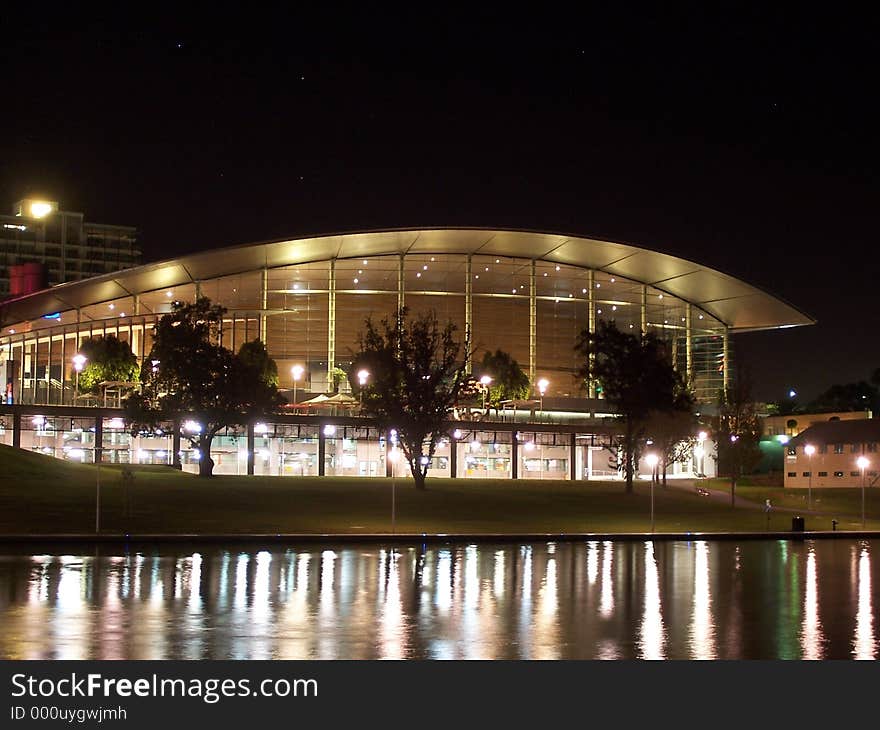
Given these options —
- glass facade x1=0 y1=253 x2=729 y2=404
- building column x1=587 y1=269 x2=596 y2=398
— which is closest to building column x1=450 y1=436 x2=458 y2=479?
glass facade x1=0 y1=253 x2=729 y2=404

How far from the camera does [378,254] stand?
99.3 m

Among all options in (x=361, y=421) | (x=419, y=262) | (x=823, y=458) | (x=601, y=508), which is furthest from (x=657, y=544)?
(x=419, y=262)

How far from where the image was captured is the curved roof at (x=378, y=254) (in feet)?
311

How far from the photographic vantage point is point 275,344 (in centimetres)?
9912

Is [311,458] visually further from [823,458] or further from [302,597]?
[302,597]

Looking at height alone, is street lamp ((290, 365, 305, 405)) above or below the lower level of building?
above

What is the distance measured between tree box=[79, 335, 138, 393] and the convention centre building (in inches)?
70.1

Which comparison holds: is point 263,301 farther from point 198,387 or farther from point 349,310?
point 198,387

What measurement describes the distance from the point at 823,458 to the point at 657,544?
49.9 metres

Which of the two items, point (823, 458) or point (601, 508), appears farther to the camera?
point (823, 458)

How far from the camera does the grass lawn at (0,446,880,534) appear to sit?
143ft

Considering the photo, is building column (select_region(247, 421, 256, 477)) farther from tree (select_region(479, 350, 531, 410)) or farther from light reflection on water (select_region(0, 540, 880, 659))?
light reflection on water (select_region(0, 540, 880, 659))

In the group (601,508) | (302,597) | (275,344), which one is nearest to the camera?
(302,597)

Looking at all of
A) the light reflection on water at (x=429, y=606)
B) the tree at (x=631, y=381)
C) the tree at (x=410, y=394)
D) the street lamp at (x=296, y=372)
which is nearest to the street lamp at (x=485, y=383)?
the tree at (x=631, y=381)
